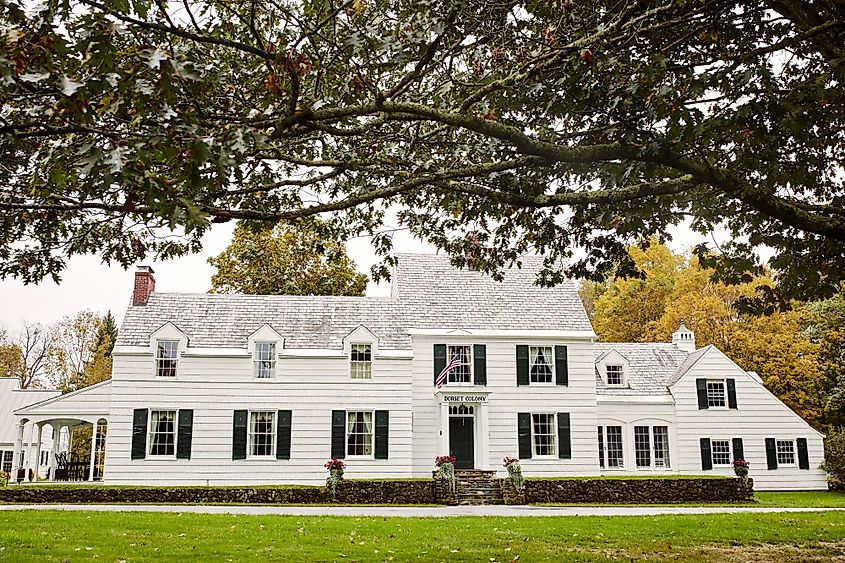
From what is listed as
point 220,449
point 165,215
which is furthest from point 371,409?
point 165,215

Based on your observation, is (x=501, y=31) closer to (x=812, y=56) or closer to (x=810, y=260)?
(x=812, y=56)

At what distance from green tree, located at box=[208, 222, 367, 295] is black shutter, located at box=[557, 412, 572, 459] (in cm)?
1375

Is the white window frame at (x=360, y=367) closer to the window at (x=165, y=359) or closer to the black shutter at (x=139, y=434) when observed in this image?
the window at (x=165, y=359)

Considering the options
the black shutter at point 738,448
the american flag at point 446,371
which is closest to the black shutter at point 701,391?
the black shutter at point 738,448

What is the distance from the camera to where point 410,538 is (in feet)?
43.0

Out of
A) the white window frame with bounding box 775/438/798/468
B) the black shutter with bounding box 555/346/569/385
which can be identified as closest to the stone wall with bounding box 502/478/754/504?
the black shutter with bounding box 555/346/569/385

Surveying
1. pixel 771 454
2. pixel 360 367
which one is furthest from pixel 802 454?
pixel 360 367

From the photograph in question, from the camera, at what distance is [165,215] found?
5.47m

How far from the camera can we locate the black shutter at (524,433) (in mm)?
27844

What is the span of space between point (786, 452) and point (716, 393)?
343cm

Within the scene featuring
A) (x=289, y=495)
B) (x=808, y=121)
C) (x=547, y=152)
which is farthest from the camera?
(x=289, y=495)

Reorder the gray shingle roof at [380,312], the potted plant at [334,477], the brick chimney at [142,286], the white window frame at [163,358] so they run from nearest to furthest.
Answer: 1. the potted plant at [334,477]
2. the white window frame at [163,358]
3. the gray shingle roof at [380,312]
4. the brick chimney at [142,286]

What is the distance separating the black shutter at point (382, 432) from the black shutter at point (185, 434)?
597cm

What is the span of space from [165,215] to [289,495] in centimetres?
1842
